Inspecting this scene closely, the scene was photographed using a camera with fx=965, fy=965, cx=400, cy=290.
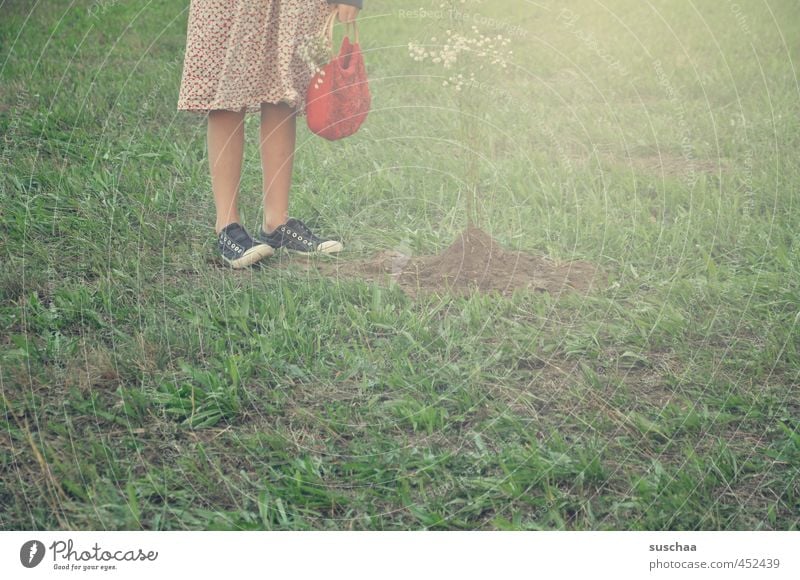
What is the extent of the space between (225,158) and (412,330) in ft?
2.80

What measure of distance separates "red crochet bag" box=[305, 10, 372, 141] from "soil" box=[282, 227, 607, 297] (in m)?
0.40

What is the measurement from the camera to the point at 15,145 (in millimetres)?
3652

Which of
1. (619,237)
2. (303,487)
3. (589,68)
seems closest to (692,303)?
(619,237)

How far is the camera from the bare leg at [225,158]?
2861 millimetres

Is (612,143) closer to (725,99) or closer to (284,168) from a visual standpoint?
(725,99)

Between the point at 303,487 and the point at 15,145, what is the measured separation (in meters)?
2.32

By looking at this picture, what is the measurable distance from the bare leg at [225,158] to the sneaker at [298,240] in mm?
134

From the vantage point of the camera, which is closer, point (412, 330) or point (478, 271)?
point (412, 330)
